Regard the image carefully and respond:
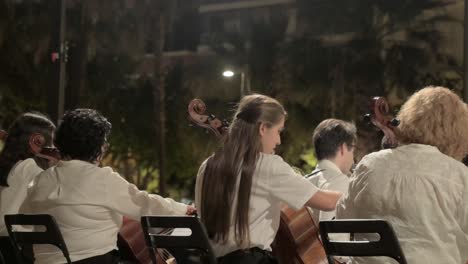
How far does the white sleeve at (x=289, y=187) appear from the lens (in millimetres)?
2945

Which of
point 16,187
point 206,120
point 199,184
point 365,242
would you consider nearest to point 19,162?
point 16,187

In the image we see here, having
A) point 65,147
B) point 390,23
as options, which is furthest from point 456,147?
point 390,23

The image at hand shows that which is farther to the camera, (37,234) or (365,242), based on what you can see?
(37,234)

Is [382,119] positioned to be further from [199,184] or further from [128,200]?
[128,200]

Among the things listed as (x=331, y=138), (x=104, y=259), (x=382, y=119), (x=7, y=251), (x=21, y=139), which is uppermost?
(x=382, y=119)

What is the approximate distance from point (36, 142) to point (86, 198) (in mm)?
613

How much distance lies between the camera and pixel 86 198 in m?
3.21

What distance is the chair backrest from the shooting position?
121 inches

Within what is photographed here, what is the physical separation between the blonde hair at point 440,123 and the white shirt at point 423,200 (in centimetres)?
4

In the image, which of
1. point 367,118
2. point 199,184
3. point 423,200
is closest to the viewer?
point 423,200

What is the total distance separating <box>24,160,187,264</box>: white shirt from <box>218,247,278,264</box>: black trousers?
0.44m

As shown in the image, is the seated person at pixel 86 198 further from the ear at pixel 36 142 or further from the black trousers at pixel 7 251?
the black trousers at pixel 7 251

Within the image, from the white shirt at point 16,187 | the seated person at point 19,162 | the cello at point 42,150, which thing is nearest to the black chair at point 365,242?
the cello at point 42,150

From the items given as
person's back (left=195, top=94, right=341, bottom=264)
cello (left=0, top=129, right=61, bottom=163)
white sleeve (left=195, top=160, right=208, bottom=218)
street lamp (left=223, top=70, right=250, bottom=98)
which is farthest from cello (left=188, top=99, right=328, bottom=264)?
street lamp (left=223, top=70, right=250, bottom=98)
